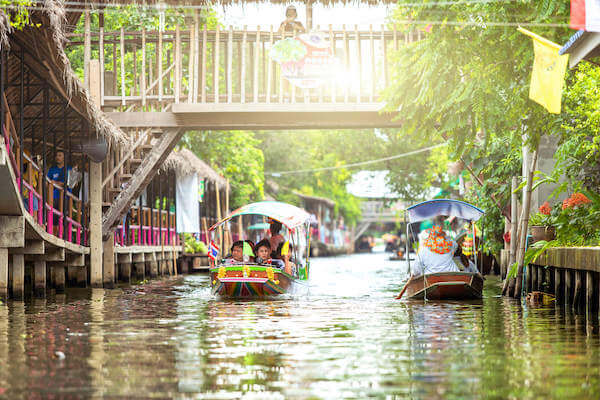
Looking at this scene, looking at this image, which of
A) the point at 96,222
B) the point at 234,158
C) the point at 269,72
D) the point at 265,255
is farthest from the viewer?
the point at 234,158

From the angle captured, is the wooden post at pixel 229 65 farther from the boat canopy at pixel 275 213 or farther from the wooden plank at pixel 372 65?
the wooden plank at pixel 372 65

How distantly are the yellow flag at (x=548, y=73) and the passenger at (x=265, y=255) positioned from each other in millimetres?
7265

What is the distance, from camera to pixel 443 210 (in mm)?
16828

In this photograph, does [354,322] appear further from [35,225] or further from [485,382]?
[35,225]

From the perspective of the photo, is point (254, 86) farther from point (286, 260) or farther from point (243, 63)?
point (286, 260)

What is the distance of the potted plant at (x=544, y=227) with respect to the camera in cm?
1509

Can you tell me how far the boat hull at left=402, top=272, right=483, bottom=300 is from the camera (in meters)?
14.9

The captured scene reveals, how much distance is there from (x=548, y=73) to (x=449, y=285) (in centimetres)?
543

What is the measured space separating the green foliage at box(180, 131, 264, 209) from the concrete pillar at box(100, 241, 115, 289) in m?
10.7

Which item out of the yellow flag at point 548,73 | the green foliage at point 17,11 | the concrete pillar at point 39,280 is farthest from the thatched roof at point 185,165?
the yellow flag at point 548,73

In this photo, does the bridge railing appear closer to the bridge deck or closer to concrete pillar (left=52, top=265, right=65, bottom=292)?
Answer: the bridge deck

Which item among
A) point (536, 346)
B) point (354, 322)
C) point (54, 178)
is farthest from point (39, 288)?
point (536, 346)

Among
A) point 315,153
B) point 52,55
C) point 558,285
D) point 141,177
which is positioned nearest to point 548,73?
point 558,285

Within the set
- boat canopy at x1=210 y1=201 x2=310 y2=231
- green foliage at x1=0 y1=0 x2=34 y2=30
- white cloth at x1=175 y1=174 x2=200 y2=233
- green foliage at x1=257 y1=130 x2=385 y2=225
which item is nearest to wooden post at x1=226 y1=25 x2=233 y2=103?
boat canopy at x1=210 y1=201 x2=310 y2=231
